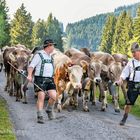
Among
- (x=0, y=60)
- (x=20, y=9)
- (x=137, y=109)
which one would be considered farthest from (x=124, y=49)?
(x=137, y=109)

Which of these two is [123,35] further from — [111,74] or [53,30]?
[111,74]

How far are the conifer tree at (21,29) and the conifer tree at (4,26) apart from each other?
960 cm

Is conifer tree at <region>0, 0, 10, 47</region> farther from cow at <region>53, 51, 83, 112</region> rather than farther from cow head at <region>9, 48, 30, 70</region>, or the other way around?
cow at <region>53, 51, 83, 112</region>

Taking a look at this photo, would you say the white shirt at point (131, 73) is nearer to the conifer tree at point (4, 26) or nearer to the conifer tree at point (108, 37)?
the conifer tree at point (4, 26)

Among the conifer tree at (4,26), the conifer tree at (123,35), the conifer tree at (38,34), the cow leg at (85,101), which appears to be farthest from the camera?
the conifer tree at (38,34)

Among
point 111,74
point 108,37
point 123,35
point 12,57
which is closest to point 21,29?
point 123,35

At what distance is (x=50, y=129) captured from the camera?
42.2 ft

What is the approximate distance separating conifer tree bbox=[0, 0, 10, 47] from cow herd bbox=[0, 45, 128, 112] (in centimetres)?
7247

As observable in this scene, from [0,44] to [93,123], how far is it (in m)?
80.9

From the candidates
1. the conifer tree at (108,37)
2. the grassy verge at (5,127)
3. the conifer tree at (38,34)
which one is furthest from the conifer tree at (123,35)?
the grassy verge at (5,127)

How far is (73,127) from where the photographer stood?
13.3 metres

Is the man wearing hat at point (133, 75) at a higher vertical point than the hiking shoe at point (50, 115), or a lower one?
higher

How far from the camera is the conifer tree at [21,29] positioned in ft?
361

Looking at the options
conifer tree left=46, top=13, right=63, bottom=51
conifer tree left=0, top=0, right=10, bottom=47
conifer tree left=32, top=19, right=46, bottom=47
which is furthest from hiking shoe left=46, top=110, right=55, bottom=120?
conifer tree left=46, top=13, right=63, bottom=51
